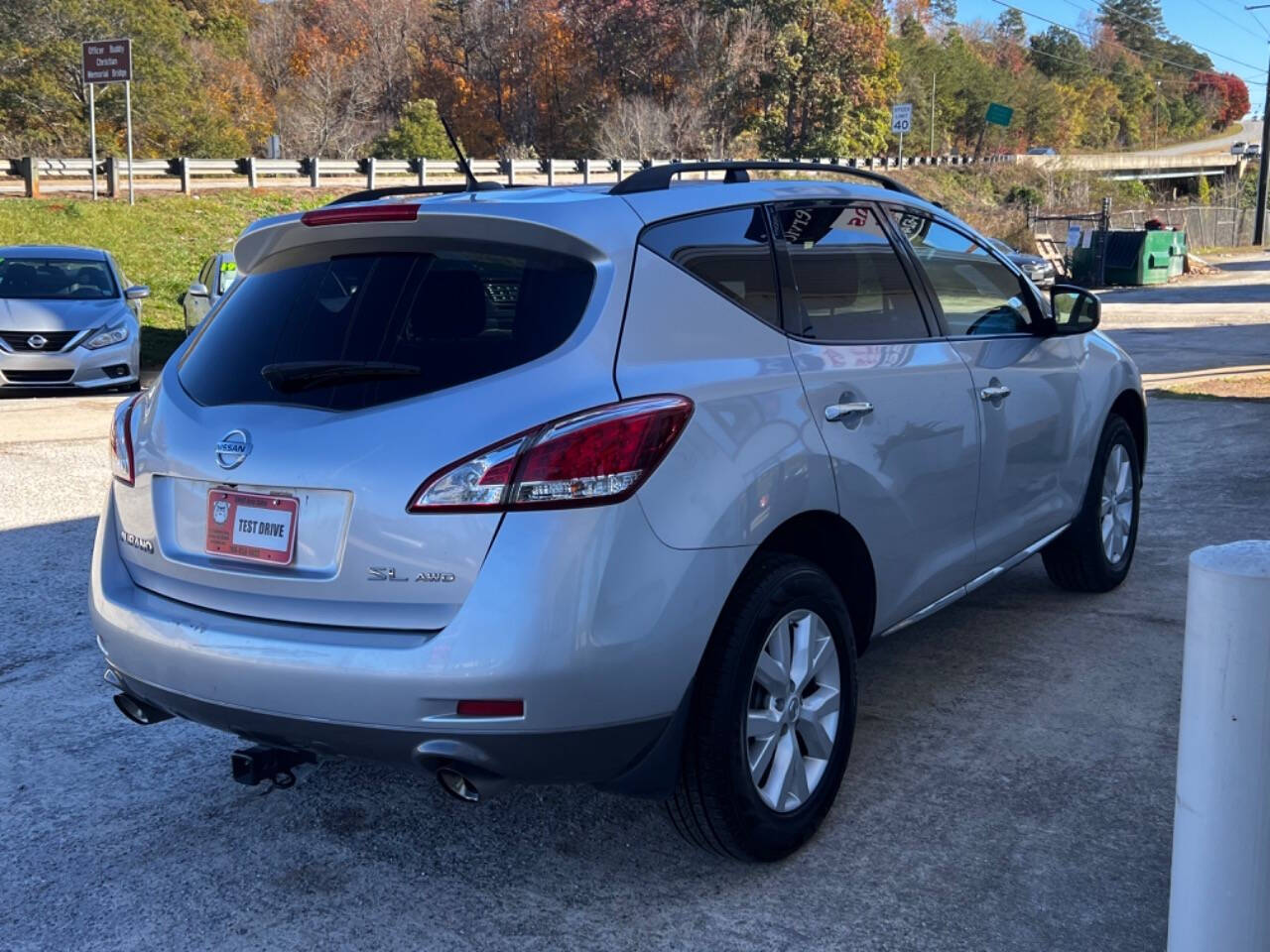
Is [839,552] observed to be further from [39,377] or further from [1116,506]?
[39,377]

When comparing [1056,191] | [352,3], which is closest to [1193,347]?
[1056,191]

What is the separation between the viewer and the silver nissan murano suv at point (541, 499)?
9.58 feet

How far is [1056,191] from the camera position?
68750 mm

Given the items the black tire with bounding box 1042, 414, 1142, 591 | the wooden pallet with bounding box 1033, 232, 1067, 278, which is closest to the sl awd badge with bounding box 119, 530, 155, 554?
the black tire with bounding box 1042, 414, 1142, 591

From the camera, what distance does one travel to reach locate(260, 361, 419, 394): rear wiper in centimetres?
317

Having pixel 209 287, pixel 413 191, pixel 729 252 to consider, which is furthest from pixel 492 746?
pixel 209 287

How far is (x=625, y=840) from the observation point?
12.1ft

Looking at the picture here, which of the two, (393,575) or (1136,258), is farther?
(1136,258)

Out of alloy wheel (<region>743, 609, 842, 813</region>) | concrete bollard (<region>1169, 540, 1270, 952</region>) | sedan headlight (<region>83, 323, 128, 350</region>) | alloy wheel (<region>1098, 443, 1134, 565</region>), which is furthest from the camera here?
sedan headlight (<region>83, 323, 128, 350</region>)

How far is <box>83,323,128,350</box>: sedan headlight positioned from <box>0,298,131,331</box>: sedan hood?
0.10 meters

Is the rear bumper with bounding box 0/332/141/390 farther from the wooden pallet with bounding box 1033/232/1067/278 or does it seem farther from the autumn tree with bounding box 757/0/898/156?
the autumn tree with bounding box 757/0/898/156

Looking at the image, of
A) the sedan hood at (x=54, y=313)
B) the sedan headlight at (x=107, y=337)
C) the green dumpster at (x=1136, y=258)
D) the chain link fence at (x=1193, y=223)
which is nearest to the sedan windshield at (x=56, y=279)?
the sedan hood at (x=54, y=313)

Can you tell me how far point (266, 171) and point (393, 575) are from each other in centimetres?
3235

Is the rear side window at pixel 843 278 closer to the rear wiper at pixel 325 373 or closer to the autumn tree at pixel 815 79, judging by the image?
the rear wiper at pixel 325 373
